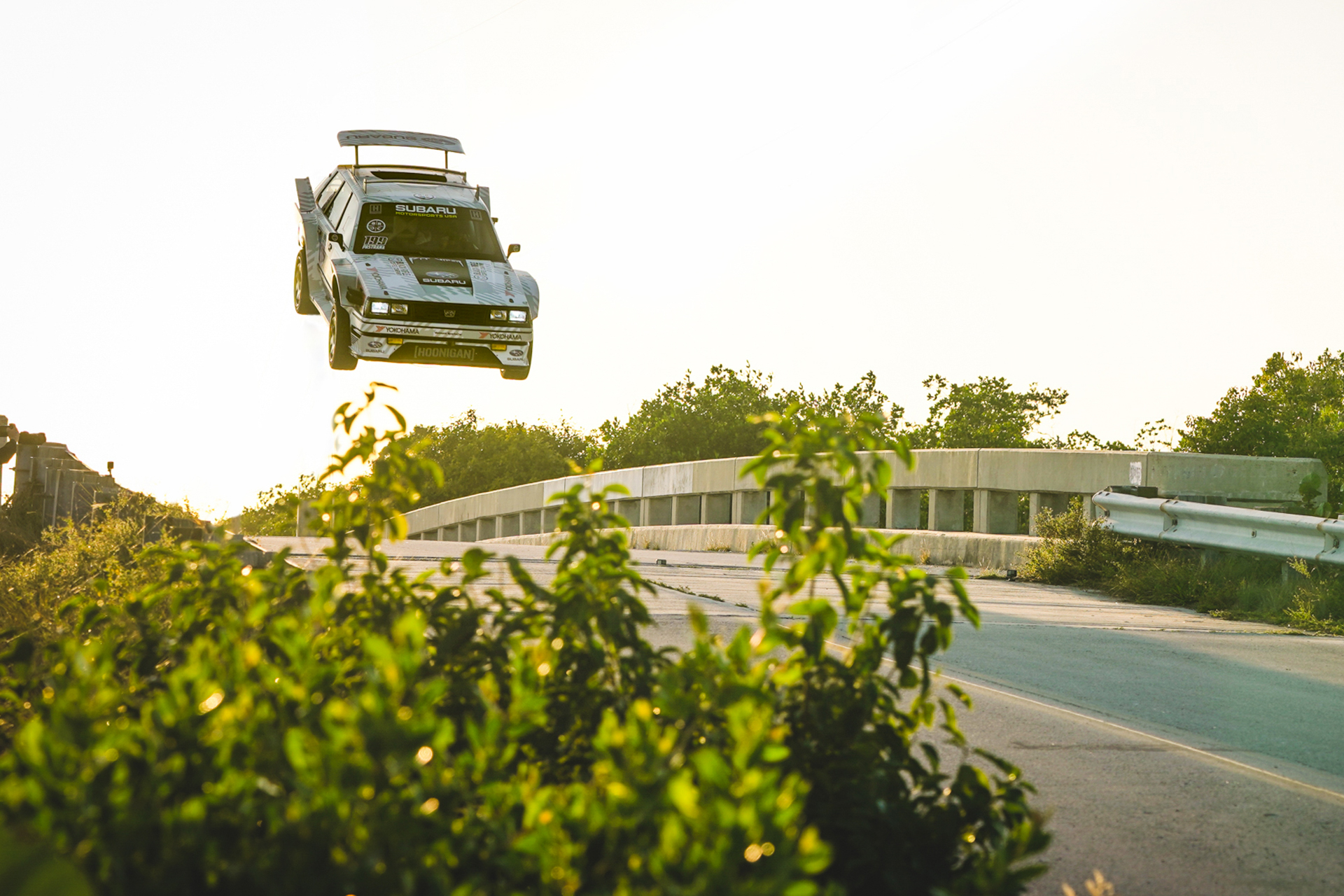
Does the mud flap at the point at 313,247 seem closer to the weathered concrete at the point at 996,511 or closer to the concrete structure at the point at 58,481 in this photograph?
the concrete structure at the point at 58,481

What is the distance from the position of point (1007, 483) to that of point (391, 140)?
8.03m

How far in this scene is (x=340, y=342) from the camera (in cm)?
1077

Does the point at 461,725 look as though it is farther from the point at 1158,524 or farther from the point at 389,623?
the point at 1158,524

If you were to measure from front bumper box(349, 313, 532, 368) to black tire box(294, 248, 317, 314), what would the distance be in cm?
203

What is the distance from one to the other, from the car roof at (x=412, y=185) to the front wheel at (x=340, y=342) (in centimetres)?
167

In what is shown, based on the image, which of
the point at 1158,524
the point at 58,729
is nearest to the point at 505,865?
the point at 58,729

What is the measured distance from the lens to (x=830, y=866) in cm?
246

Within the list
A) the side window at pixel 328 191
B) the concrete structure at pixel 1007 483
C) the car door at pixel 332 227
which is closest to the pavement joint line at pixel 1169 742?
the concrete structure at pixel 1007 483

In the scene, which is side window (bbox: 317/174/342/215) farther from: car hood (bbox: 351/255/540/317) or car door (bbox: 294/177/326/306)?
car hood (bbox: 351/255/540/317)

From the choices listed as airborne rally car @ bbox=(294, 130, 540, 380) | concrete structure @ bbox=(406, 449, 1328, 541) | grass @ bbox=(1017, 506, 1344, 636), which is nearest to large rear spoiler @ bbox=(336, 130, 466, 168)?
airborne rally car @ bbox=(294, 130, 540, 380)

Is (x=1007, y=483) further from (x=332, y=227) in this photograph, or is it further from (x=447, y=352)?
(x=332, y=227)

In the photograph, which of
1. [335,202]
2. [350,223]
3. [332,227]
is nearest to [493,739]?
[350,223]

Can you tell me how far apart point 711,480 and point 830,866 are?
63.3 feet

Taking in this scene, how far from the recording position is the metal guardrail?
972 centimetres
